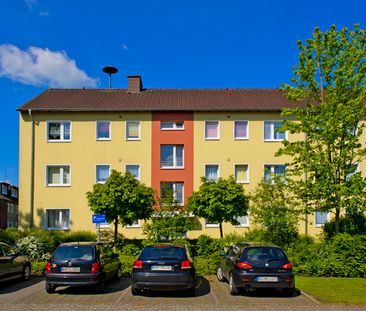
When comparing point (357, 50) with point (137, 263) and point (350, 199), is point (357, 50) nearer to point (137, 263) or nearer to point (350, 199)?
point (350, 199)

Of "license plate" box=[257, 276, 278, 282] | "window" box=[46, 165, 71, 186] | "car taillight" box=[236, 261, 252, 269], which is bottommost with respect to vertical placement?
"license plate" box=[257, 276, 278, 282]

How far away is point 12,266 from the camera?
1447cm

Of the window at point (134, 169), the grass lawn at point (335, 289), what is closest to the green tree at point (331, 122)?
the grass lawn at point (335, 289)

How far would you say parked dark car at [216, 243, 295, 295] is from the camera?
11.9m

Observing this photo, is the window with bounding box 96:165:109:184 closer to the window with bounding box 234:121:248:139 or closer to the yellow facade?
the yellow facade

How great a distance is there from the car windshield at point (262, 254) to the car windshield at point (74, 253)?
14.0 ft

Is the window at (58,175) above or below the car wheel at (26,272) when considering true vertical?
above

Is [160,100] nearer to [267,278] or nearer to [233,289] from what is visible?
[233,289]

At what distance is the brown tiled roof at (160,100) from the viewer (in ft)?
102

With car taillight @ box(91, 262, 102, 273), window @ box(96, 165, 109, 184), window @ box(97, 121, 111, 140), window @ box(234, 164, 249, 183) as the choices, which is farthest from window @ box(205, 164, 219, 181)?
car taillight @ box(91, 262, 102, 273)

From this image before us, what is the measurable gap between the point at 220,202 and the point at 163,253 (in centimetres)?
1218

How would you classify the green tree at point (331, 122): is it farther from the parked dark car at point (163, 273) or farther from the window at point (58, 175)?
the window at point (58, 175)

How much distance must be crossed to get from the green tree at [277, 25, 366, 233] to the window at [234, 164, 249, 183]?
1096 centimetres

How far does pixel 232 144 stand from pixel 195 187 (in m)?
3.90
